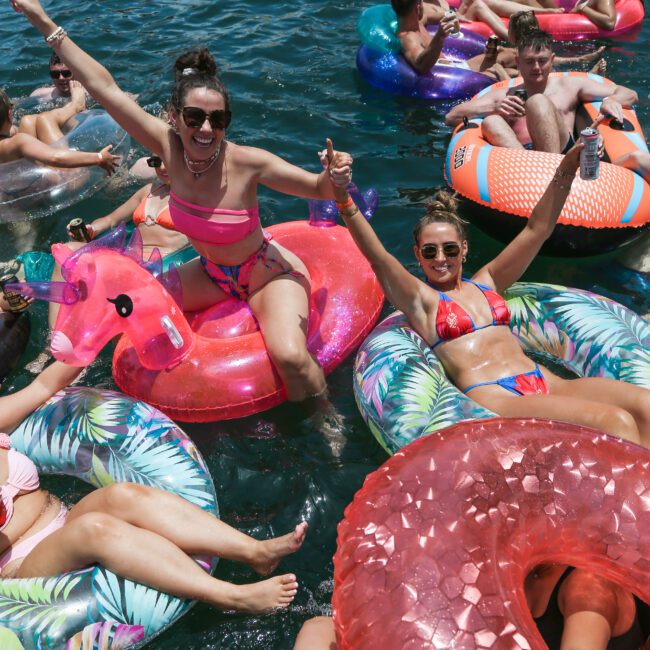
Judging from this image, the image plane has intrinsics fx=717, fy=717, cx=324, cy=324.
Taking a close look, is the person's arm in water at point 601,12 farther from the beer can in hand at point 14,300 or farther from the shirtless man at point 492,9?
the beer can in hand at point 14,300

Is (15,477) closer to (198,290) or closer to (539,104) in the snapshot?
(198,290)

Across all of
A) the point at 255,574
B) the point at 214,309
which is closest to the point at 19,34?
the point at 214,309

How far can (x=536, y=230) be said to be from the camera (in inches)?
156

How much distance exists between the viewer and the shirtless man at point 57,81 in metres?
6.77

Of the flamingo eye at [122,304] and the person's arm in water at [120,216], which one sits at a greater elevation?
the flamingo eye at [122,304]

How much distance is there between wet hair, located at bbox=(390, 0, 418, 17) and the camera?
7.31 m

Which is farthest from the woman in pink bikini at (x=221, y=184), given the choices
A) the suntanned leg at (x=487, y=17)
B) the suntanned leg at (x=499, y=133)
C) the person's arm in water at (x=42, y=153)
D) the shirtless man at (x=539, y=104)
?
the suntanned leg at (x=487, y=17)

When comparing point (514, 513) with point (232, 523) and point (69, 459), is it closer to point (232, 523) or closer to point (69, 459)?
point (232, 523)

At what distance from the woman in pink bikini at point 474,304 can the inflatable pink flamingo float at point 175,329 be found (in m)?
0.52

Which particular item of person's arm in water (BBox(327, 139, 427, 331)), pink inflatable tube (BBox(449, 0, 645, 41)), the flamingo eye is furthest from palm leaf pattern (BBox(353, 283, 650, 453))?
pink inflatable tube (BBox(449, 0, 645, 41))

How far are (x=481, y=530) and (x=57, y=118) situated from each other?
5.73m

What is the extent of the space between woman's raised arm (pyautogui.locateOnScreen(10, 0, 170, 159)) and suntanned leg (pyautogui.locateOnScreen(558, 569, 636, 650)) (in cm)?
297

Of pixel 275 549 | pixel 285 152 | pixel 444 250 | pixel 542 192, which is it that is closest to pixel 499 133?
pixel 542 192

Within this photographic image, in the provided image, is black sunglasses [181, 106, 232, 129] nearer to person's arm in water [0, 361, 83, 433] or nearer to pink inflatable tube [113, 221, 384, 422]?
pink inflatable tube [113, 221, 384, 422]
